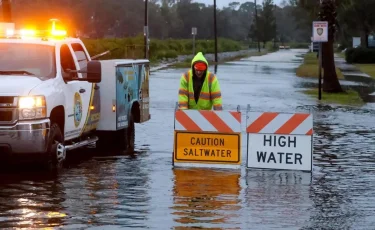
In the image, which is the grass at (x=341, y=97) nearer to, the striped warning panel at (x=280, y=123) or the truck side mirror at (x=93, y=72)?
the striped warning panel at (x=280, y=123)

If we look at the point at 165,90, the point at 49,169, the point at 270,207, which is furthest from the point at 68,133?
the point at 165,90

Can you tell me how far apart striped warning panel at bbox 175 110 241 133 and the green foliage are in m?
28.9

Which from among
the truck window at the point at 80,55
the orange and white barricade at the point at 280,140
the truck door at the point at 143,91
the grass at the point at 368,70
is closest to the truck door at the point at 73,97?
the truck window at the point at 80,55

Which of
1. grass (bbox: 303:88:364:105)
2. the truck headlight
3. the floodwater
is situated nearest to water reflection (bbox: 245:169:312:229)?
the floodwater

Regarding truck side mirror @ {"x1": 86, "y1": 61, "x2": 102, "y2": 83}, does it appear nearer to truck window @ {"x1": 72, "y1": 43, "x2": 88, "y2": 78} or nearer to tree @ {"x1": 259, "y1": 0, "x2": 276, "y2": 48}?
truck window @ {"x1": 72, "y1": 43, "x2": 88, "y2": 78}

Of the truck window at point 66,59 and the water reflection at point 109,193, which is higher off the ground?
the truck window at point 66,59

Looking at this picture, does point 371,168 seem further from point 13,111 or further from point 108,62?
point 13,111

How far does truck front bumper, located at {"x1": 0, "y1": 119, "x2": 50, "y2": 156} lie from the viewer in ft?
40.4

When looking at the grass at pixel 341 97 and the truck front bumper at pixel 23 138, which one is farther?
the grass at pixel 341 97

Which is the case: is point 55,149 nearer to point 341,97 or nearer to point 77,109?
point 77,109

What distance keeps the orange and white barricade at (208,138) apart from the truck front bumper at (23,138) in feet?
6.94

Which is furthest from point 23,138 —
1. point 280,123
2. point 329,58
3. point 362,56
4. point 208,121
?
point 362,56

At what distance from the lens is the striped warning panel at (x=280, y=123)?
1328cm

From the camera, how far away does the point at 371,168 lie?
14312 millimetres
